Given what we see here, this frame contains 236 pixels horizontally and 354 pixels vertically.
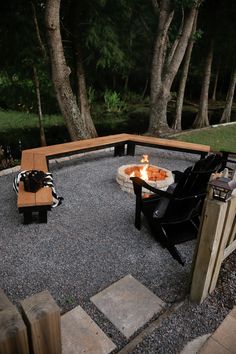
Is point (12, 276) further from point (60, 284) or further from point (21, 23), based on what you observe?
point (21, 23)

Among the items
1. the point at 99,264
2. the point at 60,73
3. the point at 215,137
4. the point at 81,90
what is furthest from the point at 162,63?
the point at 99,264

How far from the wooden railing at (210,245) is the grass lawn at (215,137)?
5.74 meters

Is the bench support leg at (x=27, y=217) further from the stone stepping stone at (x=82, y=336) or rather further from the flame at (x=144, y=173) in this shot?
the flame at (x=144, y=173)

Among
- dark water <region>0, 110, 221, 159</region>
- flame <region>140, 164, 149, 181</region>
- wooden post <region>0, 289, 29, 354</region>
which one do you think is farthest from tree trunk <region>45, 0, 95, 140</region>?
wooden post <region>0, 289, 29, 354</region>

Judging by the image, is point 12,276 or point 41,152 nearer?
point 12,276

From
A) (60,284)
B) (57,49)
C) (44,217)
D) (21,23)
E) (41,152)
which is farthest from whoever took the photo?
(21,23)

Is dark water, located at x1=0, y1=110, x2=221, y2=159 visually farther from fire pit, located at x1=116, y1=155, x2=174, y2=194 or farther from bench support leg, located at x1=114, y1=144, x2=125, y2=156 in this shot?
fire pit, located at x1=116, y1=155, x2=174, y2=194

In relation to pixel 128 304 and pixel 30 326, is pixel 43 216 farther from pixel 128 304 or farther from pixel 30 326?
pixel 30 326

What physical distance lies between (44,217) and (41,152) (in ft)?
6.50

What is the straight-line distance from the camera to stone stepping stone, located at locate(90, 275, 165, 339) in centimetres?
235

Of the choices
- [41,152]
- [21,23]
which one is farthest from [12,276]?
[21,23]

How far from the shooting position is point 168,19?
8.83 meters

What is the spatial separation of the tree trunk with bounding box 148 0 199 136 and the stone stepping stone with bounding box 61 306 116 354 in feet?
27.6

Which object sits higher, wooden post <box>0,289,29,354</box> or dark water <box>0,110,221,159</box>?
wooden post <box>0,289,29,354</box>
